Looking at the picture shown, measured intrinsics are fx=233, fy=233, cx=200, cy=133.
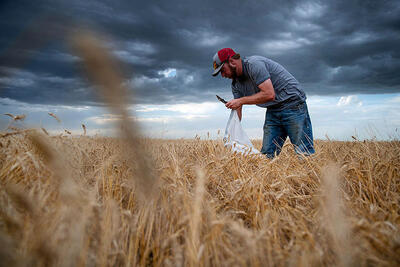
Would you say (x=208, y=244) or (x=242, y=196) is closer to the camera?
(x=208, y=244)

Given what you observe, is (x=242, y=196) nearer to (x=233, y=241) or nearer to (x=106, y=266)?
(x=233, y=241)

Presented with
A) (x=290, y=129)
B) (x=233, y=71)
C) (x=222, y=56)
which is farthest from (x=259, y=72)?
(x=290, y=129)

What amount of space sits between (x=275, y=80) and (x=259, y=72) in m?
0.40


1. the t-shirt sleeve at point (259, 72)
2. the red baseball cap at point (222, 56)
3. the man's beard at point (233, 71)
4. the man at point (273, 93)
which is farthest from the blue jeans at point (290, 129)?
the red baseball cap at point (222, 56)

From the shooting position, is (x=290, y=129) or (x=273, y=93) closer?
(x=273, y=93)

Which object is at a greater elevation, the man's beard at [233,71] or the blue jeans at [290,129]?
the man's beard at [233,71]

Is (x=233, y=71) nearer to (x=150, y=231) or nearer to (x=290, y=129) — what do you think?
(x=290, y=129)

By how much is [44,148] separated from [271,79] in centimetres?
333

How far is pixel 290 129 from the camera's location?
11.6 ft

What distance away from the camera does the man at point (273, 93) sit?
3.38m

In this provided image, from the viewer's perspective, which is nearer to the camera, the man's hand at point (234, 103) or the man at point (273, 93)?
the man at point (273, 93)

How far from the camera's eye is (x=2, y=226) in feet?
3.85

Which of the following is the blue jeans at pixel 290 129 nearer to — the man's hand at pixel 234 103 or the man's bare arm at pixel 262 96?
the man's bare arm at pixel 262 96

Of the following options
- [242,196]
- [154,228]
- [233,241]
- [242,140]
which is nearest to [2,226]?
[154,228]
